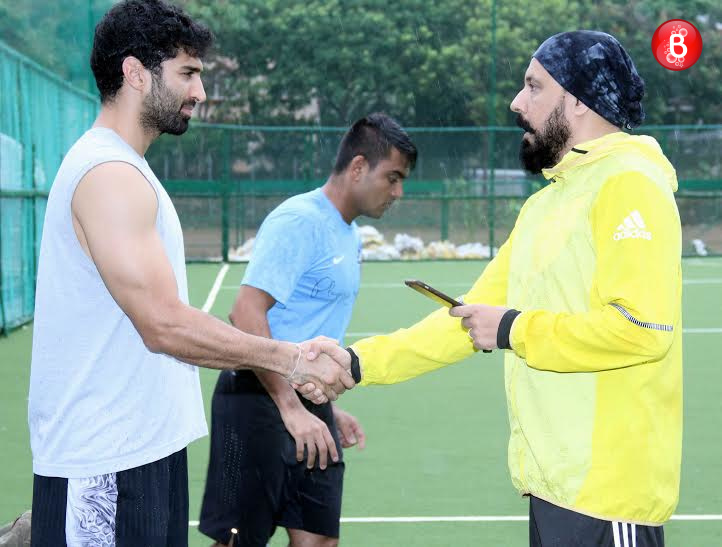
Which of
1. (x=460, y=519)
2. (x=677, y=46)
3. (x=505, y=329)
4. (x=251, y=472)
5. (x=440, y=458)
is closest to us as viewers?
(x=505, y=329)

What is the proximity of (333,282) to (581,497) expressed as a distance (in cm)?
177

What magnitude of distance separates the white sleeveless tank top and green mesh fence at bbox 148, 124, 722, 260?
19740 millimetres

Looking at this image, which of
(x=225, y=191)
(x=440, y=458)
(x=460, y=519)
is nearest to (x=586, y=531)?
(x=460, y=519)

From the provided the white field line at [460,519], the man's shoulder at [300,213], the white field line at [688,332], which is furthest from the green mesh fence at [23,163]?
the man's shoulder at [300,213]

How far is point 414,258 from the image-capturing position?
78.4 feet

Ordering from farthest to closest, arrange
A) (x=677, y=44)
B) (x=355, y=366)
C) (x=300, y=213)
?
(x=677, y=44)
(x=300, y=213)
(x=355, y=366)

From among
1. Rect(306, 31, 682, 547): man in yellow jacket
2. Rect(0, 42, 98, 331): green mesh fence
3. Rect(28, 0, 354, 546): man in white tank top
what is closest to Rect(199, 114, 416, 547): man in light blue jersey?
Rect(28, 0, 354, 546): man in white tank top

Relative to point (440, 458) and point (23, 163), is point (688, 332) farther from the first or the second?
point (23, 163)

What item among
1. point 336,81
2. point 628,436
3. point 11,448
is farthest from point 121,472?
point 336,81

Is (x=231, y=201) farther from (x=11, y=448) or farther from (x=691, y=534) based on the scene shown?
(x=691, y=534)

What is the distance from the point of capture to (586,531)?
3312 millimetres

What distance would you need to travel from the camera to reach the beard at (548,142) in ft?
11.6

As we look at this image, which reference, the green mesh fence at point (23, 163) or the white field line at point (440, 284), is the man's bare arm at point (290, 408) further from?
the white field line at point (440, 284)

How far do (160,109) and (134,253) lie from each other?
1.75 feet
